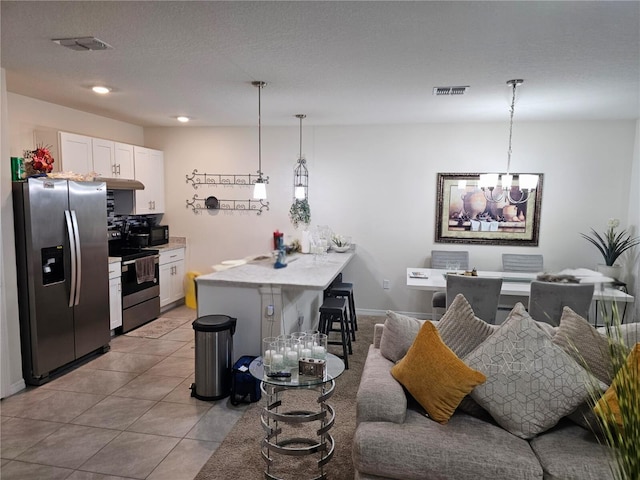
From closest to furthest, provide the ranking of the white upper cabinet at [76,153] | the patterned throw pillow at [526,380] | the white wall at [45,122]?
the patterned throw pillow at [526,380]
the white wall at [45,122]
the white upper cabinet at [76,153]

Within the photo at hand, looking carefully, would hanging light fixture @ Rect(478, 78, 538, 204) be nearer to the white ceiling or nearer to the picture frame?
the picture frame

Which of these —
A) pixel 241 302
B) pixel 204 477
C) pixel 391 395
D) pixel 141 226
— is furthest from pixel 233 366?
pixel 141 226

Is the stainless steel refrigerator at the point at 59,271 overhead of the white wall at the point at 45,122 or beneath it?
beneath

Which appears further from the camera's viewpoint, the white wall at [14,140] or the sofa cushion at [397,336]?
the white wall at [14,140]

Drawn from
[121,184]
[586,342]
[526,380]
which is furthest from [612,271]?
[121,184]

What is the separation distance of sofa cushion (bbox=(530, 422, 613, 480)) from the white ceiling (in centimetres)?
213

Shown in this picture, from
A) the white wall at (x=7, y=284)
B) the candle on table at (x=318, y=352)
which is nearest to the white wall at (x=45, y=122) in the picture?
the white wall at (x=7, y=284)

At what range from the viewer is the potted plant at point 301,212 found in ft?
18.7

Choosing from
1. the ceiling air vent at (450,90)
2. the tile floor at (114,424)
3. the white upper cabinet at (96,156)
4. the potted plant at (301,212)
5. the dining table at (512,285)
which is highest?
the ceiling air vent at (450,90)

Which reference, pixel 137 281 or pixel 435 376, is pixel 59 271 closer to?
pixel 137 281

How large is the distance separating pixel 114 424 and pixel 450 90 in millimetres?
3770

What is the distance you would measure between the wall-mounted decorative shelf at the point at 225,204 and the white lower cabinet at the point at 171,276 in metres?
0.67

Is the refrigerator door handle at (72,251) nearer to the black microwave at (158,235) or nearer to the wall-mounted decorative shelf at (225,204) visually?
the black microwave at (158,235)

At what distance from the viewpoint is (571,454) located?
6.34 feet
